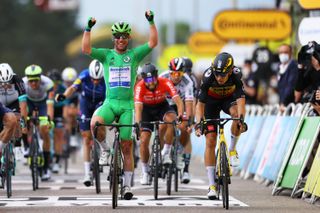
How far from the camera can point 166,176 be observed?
19.7 meters

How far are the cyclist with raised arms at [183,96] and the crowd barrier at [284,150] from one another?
140 cm

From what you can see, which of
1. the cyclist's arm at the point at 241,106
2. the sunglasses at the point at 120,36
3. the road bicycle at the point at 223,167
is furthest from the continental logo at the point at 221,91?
the sunglasses at the point at 120,36

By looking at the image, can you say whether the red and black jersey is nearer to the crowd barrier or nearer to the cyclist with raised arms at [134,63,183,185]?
the cyclist with raised arms at [134,63,183,185]

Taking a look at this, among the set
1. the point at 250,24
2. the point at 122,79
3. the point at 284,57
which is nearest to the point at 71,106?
the point at 284,57

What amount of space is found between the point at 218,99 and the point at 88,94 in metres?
4.36

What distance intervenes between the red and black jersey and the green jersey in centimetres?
167

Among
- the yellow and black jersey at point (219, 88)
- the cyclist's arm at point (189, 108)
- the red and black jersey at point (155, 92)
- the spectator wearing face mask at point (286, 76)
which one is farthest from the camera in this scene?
the spectator wearing face mask at point (286, 76)

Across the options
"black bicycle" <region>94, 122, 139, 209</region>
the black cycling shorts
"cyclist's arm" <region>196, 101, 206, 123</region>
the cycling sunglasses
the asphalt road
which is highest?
the cycling sunglasses

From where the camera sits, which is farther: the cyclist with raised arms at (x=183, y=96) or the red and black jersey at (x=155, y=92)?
the cyclist with raised arms at (x=183, y=96)

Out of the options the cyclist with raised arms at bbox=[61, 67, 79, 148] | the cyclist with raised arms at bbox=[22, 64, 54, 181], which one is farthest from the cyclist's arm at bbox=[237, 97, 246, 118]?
the cyclist with raised arms at bbox=[61, 67, 79, 148]

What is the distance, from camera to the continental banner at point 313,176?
16.5 metres

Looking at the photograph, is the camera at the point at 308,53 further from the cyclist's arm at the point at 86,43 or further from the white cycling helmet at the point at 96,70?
the cyclist's arm at the point at 86,43

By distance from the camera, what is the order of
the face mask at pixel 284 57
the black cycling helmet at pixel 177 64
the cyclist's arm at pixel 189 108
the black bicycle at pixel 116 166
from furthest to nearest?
1. the face mask at pixel 284 57
2. the black cycling helmet at pixel 177 64
3. the cyclist's arm at pixel 189 108
4. the black bicycle at pixel 116 166

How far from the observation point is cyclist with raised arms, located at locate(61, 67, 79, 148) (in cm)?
2648
